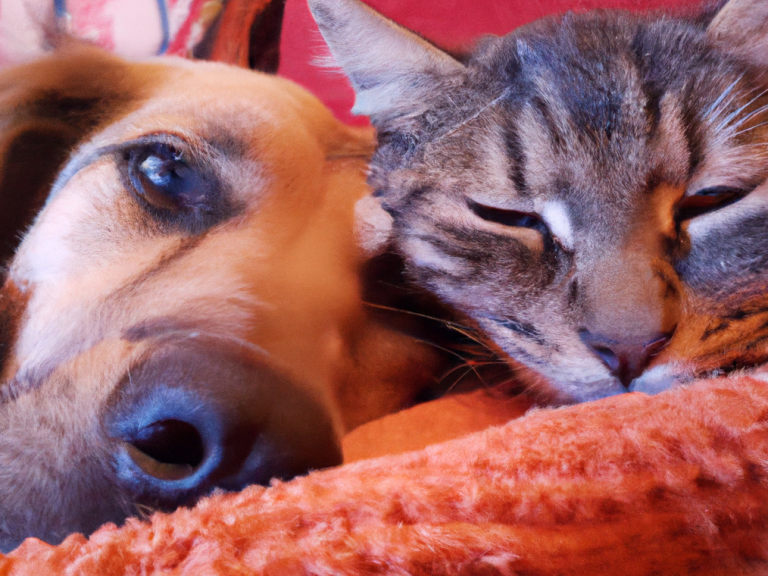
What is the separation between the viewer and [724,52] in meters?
0.55

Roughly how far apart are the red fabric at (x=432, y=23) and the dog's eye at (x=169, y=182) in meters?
0.19

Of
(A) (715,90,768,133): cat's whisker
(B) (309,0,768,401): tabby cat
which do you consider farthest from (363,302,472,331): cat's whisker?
(A) (715,90,768,133): cat's whisker

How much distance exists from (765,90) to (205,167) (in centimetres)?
60

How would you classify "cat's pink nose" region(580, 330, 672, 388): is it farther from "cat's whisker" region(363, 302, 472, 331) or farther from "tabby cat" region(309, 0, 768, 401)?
"cat's whisker" region(363, 302, 472, 331)

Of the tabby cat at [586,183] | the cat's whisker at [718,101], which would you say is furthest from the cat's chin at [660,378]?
the cat's whisker at [718,101]

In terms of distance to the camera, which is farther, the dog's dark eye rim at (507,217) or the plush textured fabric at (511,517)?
the dog's dark eye rim at (507,217)

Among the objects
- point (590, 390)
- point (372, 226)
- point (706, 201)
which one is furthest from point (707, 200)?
point (372, 226)

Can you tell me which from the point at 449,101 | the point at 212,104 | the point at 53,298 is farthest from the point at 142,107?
the point at 449,101

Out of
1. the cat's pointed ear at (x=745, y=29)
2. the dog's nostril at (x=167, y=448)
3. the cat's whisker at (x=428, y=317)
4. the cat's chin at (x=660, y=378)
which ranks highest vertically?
the cat's pointed ear at (x=745, y=29)

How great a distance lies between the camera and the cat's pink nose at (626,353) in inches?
19.0

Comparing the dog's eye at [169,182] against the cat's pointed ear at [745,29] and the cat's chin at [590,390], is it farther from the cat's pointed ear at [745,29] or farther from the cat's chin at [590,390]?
the cat's pointed ear at [745,29]

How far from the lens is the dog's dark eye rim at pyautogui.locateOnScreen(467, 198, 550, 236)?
0.56 meters

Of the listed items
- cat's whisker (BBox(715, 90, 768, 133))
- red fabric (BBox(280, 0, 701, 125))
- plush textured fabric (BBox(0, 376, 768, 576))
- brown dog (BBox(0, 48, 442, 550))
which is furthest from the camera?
red fabric (BBox(280, 0, 701, 125))

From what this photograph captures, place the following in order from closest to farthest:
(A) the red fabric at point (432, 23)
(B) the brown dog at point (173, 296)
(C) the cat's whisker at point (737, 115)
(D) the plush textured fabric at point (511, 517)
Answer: (D) the plush textured fabric at point (511, 517), (B) the brown dog at point (173, 296), (C) the cat's whisker at point (737, 115), (A) the red fabric at point (432, 23)
